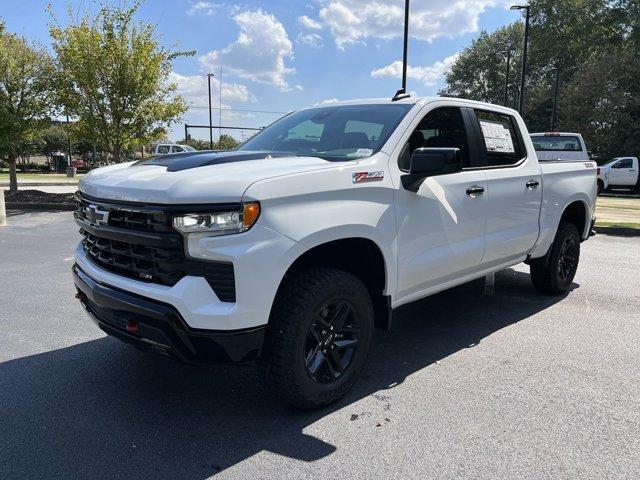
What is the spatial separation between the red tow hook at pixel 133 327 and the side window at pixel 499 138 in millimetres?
3041

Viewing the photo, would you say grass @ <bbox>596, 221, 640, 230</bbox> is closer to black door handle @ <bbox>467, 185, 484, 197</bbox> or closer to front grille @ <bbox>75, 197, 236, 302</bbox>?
black door handle @ <bbox>467, 185, 484, 197</bbox>

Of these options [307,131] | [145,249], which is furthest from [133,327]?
[307,131]

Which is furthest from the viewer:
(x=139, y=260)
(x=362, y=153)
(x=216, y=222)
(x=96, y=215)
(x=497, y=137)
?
(x=497, y=137)

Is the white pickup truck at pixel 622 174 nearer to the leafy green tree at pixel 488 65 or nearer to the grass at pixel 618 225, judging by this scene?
the grass at pixel 618 225

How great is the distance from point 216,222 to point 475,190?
2271 mm

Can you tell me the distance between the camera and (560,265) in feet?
18.5

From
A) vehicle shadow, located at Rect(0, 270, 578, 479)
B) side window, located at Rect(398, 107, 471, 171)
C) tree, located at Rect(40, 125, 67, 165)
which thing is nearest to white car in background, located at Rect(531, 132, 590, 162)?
side window, located at Rect(398, 107, 471, 171)

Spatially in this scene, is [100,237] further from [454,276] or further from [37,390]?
[454,276]

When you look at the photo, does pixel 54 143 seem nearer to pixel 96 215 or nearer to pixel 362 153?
pixel 96 215

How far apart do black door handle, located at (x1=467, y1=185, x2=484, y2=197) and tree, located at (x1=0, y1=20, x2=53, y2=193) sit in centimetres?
1410

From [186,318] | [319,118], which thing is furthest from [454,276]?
[186,318]

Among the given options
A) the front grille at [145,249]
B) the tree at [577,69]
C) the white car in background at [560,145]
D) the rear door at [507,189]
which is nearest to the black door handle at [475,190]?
the rear door at [507,189]

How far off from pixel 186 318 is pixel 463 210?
7.50 feet

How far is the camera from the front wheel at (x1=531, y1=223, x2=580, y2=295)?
548 centimetres
